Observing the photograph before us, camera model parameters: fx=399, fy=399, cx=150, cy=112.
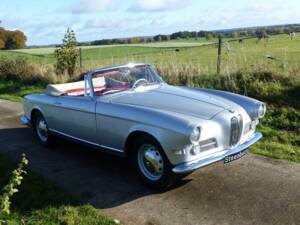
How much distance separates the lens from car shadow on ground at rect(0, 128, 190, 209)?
467cm

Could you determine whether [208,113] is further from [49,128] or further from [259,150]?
[49,128]

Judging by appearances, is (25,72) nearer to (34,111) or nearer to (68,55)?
(68,55)

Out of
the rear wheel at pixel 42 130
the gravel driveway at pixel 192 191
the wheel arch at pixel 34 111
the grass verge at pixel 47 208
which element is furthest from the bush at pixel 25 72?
the grass verge at pixel 47 208

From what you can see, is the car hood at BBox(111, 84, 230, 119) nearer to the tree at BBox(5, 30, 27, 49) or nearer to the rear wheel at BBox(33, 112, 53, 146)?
the rear wheel at BBox(33, 112, 53, 146)

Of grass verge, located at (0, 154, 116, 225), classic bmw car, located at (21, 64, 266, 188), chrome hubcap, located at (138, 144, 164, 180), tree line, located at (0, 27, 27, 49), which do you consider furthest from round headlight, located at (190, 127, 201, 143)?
tree line, located at (0, 27, 27, 49)

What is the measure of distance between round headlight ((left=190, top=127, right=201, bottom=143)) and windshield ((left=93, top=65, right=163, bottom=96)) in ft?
→ 5.78

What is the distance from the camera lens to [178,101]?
16.5 ft

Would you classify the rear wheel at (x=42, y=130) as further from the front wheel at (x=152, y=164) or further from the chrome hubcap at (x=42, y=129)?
the front wheel at (x=152, y=164)

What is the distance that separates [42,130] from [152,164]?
2.90m

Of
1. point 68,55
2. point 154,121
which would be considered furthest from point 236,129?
point 68,55

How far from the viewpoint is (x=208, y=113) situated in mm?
4570

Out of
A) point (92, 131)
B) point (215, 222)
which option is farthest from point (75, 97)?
point (215, 222)

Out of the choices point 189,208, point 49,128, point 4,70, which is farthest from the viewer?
point 4,70

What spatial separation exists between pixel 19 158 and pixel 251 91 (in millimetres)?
5311
